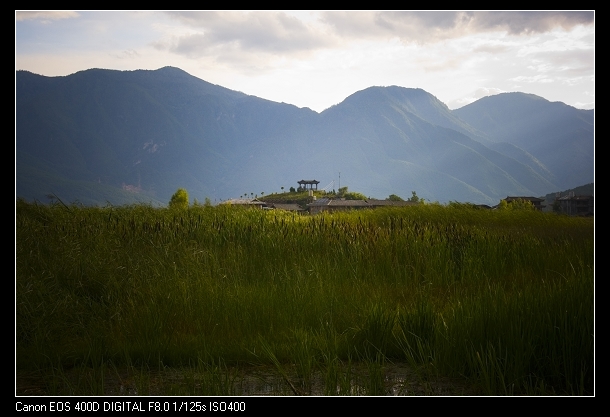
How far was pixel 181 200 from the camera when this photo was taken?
12992mm

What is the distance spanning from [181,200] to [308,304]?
9.10 meters

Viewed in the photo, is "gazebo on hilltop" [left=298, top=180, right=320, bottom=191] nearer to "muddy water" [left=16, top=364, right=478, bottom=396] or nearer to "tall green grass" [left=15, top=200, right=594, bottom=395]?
"tall green grass" [left=15, top=200, right=594, bottom=395]

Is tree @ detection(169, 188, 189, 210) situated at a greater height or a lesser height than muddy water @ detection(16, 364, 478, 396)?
greater

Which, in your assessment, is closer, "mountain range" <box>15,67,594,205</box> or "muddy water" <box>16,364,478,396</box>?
"muddy water" <box>16,364,478,396</box>

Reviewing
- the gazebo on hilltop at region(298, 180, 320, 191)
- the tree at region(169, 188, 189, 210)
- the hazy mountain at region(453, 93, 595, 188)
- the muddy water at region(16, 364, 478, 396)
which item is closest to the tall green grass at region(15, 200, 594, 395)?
the muddy water at region(16, 364, 478, 396)

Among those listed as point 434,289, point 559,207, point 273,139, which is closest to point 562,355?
point 434,289

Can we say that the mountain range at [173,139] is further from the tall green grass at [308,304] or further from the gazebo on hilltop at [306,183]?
the gazebo on hilltop at [306,183]

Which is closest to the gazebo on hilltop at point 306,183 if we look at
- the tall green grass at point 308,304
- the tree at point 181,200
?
the tree at point 181,200

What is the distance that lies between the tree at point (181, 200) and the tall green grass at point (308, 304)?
406cm

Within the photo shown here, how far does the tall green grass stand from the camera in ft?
11.0

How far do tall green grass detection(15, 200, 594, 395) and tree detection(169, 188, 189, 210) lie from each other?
4060mm

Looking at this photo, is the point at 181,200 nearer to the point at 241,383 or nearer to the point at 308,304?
the point at 308,304

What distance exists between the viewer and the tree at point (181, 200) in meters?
12.5

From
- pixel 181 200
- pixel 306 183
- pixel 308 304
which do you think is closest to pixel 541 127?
pixel 181 200
